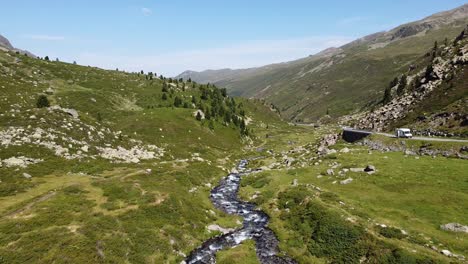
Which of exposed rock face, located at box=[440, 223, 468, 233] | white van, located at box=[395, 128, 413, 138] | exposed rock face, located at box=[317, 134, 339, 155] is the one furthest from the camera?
exposed rock face, located at box=[317, 134, 339, 155]

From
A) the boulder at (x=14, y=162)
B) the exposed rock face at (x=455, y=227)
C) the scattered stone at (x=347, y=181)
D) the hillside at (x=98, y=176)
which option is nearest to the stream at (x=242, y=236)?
the hillside at (x=98, y=176)

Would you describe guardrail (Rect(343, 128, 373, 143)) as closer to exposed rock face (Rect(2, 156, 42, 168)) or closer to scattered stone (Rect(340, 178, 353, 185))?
scattered stone (Rect(340, 178, 353, 185))

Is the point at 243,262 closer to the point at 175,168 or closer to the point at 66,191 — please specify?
the point at 66,191

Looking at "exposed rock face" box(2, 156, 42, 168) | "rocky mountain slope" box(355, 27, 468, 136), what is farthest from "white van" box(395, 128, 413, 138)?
"exposed rock face" box(2, 156, 42, 168)

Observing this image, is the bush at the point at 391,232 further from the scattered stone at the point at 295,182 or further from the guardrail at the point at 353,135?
the guardrail at the point at 353,135

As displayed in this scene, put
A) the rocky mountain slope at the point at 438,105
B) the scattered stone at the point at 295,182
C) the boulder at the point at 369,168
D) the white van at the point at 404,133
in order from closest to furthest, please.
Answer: the scattered stone at the point at 295,182 < the boulder at the point at 369,168 < the white van at the point at 404,133 < the rocky mountain slope at the point at 438,105

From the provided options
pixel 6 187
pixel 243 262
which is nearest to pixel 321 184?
pixel 243 262

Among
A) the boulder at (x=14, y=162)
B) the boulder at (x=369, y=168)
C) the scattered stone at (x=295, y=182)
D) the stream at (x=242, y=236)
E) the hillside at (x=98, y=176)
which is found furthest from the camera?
the boulder at (x=369, y=168)

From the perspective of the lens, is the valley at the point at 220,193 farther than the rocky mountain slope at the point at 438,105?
No
